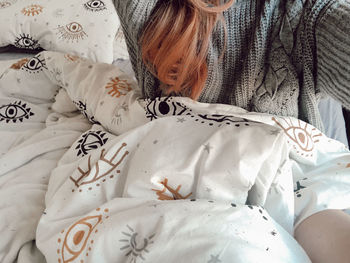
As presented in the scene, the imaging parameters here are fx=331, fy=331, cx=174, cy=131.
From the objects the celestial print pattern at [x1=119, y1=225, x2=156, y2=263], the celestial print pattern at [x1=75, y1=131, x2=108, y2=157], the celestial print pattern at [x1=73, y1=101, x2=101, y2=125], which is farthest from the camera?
the celestial print pattern at [x1=73, y1=101, x2=101, y2=125]

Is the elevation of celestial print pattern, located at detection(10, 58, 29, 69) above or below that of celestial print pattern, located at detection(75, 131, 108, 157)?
above

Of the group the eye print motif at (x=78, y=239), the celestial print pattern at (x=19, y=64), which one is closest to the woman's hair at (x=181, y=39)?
the eye print motif at (x=78, y=239)

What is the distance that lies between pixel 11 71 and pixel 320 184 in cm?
77

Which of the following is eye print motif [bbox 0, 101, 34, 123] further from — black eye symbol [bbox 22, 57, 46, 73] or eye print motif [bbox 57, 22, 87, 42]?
eye print motif [bbox 57, 22, 87, 42]

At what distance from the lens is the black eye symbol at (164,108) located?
0.61 metres

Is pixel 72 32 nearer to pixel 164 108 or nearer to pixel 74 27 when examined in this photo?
pixel 74 27

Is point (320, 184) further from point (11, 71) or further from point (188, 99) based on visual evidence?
point (11, 71)

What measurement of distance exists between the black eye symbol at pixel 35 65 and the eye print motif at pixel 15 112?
9cm

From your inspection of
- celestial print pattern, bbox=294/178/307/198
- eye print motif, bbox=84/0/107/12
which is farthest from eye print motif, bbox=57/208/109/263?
eye print motif, bbox=84/0/107/12

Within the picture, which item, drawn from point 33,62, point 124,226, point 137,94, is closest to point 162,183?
point 124,226

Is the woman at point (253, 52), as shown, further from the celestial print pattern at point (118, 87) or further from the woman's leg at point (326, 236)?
the celestial print pattern at point (118, 87)

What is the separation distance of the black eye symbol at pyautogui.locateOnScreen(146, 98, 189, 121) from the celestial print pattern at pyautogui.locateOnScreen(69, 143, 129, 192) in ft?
0.36

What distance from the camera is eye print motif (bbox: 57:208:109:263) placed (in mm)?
437

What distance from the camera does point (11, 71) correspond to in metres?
0.86
